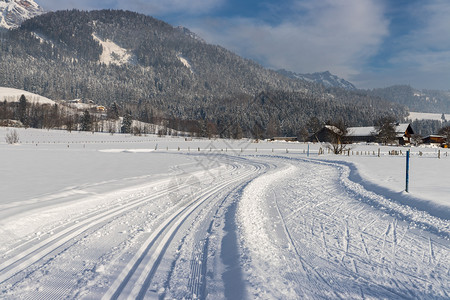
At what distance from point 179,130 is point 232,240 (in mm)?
139116

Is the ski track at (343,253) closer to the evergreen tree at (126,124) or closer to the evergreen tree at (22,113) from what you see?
the evergreen tree at (126,124)

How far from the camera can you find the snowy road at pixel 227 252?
3.43 metres

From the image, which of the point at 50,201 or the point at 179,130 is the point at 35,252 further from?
the point at 179,130

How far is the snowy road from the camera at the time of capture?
3.43 meters

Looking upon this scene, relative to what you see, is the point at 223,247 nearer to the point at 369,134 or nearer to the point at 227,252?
the point at 227,252

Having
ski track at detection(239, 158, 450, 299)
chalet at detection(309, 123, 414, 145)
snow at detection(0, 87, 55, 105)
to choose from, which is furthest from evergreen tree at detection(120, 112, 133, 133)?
ski track at detection(239, 158, 450, 299)

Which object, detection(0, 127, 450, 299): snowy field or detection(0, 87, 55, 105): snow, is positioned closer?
detection(0, 127, 450, 299): snowy field

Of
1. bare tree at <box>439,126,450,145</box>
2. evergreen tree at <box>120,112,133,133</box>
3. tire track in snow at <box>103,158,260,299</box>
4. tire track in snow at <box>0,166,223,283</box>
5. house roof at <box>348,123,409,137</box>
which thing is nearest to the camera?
tire track in snow at <box>103,158,260,299</box>

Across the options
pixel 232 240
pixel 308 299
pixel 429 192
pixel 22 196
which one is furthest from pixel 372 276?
pixel 22 196

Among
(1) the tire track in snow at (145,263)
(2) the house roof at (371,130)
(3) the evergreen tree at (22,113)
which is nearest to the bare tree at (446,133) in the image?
(2) the house roof at (371,130)

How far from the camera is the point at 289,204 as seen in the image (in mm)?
8289

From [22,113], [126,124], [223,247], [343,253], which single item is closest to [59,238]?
[223,247]

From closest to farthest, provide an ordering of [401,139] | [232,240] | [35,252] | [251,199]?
[35,252] → [232,240] → [251,199] → [401,139]

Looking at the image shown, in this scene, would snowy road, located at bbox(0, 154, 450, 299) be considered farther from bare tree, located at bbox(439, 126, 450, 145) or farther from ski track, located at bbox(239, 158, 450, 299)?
bare tree, located at bbox(439, 126, 450, 145)
